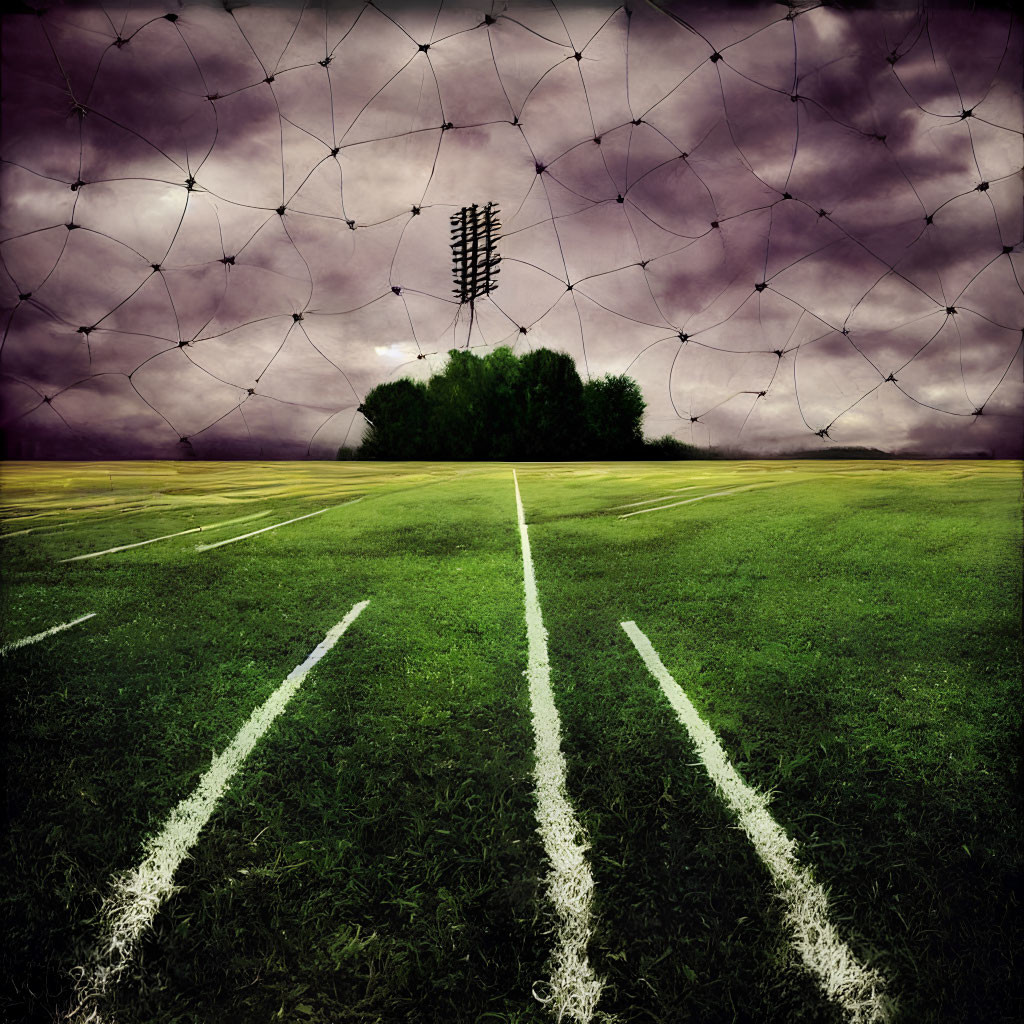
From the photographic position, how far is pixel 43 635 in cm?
445

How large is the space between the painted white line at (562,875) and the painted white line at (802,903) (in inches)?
27.9

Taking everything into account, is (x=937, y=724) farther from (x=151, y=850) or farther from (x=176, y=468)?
(x=176, y=468)

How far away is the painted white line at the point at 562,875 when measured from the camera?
5.11 feet

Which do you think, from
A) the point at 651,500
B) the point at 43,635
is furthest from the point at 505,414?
the point at 43,635

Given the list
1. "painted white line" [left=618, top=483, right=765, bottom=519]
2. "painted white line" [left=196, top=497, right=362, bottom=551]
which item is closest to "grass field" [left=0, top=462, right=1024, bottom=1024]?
"painted white line" [left=196, top=497, right=362, bottom=551]

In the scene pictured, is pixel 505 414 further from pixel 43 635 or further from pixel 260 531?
pixel 43 635

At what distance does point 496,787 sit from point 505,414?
16.6 meters

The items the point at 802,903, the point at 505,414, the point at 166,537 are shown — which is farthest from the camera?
the point at 505,414

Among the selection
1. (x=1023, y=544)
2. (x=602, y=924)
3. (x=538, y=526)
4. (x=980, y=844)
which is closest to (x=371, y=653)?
(x=602, y=924)

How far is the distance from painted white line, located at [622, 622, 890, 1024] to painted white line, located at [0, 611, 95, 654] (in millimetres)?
5306

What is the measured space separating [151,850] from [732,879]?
236cm

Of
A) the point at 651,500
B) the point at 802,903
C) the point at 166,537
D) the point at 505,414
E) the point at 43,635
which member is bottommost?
the point at 802,903

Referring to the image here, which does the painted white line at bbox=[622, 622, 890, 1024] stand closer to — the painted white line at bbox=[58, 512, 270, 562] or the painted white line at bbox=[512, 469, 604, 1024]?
the painted white line at bbox=[512, 469, 604, 1024]

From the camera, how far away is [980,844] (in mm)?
2092
